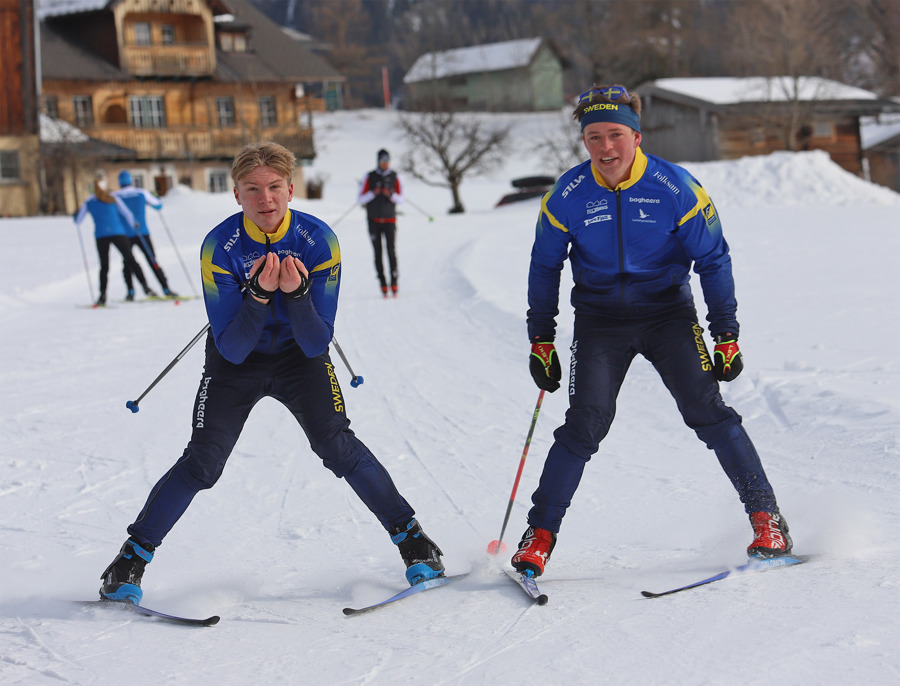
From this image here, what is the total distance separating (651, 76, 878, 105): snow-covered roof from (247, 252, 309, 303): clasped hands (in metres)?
35.5

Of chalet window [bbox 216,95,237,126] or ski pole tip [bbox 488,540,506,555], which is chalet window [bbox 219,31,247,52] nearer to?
chalet window [bbox 216,95,237,126]

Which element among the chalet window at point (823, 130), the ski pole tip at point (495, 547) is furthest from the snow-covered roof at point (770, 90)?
the ski pole tip at point (495, 547)

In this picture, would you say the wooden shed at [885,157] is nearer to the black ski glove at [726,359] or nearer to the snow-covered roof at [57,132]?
the snow-covered roof at [57,132]

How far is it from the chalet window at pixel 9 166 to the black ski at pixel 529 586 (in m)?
35.3

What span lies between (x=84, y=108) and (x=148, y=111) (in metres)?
2.64

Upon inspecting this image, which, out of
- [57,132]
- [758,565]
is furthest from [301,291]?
[57,132]

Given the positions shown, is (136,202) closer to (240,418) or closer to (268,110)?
(240,418)

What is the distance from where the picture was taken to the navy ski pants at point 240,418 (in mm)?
3779

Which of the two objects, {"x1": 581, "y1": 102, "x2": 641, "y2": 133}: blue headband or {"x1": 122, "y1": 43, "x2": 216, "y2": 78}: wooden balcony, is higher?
{"x1": 122, "y1": 43, "x2": 216, "y2": 78}: wooden balcony

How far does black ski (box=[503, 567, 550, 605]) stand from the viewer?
11.6 ft

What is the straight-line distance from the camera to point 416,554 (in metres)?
3.88

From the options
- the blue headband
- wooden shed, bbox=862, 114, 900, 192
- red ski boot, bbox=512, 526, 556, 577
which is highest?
wooden shed, bbox=862, 114, 900, 192

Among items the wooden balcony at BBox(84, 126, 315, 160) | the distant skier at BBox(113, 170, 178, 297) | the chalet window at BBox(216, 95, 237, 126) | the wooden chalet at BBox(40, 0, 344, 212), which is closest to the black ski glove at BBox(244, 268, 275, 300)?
the distant skier at BBox(113, 170, 178, 297)

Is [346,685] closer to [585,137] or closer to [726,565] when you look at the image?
[726,565]
